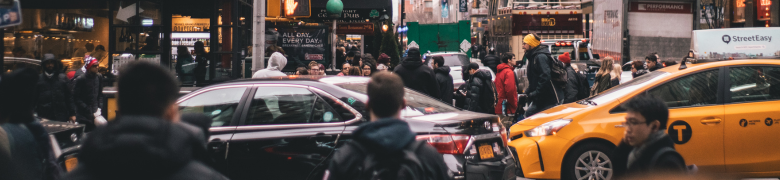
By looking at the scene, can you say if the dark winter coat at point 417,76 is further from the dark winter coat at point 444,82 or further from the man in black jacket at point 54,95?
the man in black jacket at point 54,95

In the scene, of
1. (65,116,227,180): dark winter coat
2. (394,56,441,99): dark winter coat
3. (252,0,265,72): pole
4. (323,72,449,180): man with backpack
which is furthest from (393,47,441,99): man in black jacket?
(65,116,227,180): dark winter coat

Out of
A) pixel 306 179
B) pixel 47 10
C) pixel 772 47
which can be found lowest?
pixel 306 179

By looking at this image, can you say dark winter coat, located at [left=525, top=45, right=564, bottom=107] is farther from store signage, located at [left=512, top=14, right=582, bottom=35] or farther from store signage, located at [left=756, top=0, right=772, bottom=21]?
store signage, located at [left=512, top=14, right=582, bottom=35]

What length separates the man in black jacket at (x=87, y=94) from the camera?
10.4 m

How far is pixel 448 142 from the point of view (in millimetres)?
4930

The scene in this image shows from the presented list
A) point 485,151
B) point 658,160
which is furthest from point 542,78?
point 658,160

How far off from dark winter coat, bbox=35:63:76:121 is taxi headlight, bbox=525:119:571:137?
23.9 ft

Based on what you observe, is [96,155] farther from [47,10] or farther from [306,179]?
[47,10]

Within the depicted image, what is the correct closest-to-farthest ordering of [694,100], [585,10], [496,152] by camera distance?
[496,152]
[694,100]
[585,10]

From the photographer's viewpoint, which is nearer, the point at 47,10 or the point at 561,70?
the point at 561,70

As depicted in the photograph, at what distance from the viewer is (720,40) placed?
11.3 m

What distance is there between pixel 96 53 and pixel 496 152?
10796mm

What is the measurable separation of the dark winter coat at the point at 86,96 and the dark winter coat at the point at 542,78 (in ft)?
22.7

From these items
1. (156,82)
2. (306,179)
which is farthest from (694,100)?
(156,82)
